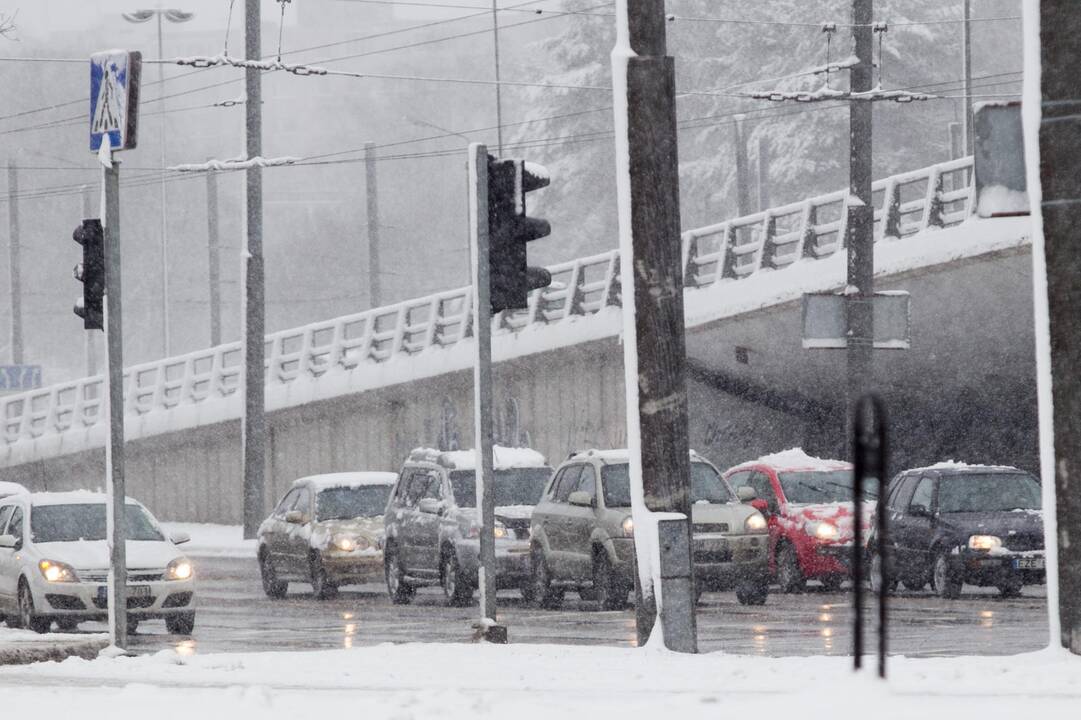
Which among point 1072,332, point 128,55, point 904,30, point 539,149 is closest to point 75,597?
point 128,55

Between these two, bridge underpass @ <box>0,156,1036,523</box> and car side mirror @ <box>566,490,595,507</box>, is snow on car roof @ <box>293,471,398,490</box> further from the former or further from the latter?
bridge underpass @ <box>0,156,1036,523</box>

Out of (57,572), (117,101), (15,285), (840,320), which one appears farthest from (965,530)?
(15,285)

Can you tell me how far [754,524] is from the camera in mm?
23344

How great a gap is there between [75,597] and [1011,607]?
8.95 metres

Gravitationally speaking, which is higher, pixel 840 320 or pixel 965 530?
pixel 840 320

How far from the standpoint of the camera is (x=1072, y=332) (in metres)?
11.2

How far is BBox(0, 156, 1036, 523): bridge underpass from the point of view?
3616cm

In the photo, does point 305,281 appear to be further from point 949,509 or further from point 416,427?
point 949,509

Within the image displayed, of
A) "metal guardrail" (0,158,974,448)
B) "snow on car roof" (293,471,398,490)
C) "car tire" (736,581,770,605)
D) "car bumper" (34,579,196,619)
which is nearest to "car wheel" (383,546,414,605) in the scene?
"snow on car roof" (293,471,398,490)

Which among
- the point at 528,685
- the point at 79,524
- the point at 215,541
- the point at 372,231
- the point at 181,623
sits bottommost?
the point at 181,623

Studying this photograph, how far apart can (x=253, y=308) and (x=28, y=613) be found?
1789cm

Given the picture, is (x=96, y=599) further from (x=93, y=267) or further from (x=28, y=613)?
(x=93, y=267)

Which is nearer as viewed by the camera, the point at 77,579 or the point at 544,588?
the point at 77,579

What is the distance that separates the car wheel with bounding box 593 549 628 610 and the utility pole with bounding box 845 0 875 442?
8.70m
